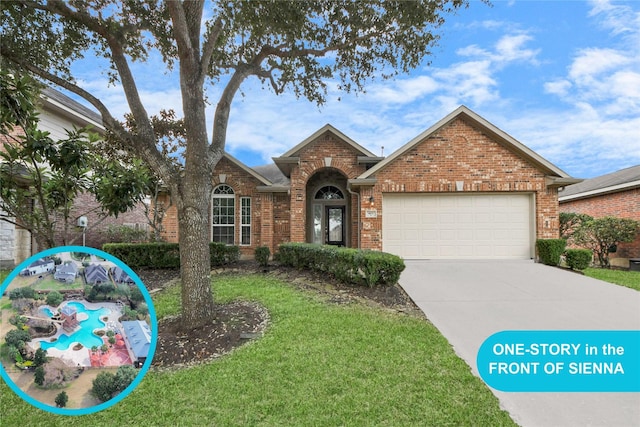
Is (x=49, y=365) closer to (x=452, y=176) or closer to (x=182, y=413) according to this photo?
(x=182, y=413)

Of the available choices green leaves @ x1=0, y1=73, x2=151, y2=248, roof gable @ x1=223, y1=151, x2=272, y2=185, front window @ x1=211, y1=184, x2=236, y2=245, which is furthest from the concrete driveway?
front window @ x1=211, y1=184, x2=236, y2=245

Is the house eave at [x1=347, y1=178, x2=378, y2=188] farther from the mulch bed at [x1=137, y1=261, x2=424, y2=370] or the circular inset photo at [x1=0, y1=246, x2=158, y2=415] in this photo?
the circular inset photo at [x1=0, y1=246, x2=158, y2=415]

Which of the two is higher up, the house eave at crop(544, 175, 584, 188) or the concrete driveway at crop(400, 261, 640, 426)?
the house eave at crop(544, 175, 584, 188)

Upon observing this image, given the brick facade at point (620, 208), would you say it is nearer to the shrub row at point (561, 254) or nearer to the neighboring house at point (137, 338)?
the shrub row at point (561, 254)

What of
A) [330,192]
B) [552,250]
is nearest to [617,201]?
[552,250]

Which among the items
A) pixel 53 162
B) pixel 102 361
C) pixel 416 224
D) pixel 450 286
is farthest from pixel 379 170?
pixel 102 361

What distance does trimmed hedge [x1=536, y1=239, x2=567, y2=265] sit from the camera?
1077 centimetres

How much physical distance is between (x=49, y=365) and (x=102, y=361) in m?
0.27

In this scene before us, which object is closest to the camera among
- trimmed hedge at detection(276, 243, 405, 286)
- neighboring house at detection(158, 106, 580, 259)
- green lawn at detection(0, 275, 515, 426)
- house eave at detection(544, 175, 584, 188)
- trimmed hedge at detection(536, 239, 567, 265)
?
green lawn at detection(0, 275, 515, 426)

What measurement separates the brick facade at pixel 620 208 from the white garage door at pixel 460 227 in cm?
612

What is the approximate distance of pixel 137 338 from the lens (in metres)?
2.06

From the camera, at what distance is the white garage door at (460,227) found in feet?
37.9

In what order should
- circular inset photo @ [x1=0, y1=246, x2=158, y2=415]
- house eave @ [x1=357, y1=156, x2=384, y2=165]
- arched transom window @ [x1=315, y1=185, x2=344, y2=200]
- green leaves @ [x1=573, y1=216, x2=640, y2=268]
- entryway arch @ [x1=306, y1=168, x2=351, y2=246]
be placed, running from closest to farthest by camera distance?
circular inset photo @ [x1=0, y1=246, x2=158, y2=415], green leaves @ [x1=573, y1=216, x2=640, y2=268], house eave @ [x1=357, y1=156, x2=384, y2=165], entryway arch @ [x1=306, y1=168, x2=351, y2=246], arched transom window @ [x1=315, y1=185, x2=344, y2=200]

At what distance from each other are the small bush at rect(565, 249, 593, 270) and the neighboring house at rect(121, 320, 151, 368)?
41.2 ft
